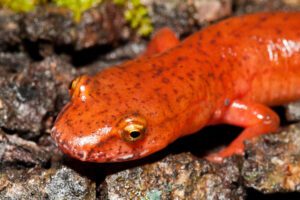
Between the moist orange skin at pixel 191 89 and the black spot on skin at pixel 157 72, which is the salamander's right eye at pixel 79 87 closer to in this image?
the moist orange skin at pixel 191 89

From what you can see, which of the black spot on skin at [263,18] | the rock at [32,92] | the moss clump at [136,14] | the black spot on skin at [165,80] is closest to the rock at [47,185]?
the rock at [32,92]

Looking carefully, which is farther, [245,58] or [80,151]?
[245,58]

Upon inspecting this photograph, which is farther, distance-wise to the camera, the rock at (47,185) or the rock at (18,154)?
the rock at (18,154)

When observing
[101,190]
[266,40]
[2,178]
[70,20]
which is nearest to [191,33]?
[266,40]

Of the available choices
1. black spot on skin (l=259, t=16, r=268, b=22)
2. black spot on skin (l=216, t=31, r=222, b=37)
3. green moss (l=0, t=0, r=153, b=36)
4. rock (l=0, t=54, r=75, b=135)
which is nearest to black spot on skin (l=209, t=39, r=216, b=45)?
black spot on skin (l=216, t=31, r=222, b=37)

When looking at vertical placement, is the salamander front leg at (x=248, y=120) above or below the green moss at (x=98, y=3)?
below

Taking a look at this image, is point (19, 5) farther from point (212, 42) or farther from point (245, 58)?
point (245, 58)

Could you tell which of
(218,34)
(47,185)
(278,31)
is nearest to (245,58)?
(218,34)
